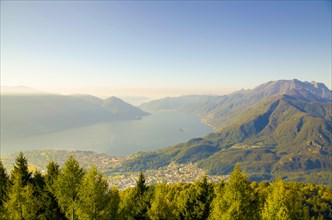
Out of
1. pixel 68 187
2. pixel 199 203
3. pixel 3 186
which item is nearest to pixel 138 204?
pixel 199 203

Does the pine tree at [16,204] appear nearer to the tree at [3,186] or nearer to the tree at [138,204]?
the tree at [3,186]

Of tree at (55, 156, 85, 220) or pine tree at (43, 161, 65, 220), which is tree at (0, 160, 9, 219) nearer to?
pine tree at (43, 161, 65, 220)

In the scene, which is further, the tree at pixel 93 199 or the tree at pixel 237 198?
the tree at pixel 237 198

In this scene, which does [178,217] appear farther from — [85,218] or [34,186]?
[34,186]

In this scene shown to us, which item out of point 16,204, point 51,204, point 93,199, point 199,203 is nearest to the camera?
point 93,199

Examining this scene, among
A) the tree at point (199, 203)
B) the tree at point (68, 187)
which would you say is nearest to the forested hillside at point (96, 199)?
the tree at point (68, 187)

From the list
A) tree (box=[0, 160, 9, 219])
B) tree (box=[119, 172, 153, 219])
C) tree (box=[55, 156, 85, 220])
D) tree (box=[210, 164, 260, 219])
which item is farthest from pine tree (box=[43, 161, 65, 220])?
tree (box=[210, 164, 260, 219])

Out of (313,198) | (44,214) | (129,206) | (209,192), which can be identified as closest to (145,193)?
(129,206)

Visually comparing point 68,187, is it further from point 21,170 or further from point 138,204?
point 138,204
